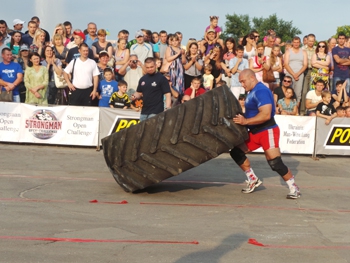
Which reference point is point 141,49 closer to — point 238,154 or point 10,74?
point 10,74

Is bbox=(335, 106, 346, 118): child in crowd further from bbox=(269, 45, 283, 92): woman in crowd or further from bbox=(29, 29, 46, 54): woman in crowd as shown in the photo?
bbox=(29, 29, 46, 54): woman in crowd

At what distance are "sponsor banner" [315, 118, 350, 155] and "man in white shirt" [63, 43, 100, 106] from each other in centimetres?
532

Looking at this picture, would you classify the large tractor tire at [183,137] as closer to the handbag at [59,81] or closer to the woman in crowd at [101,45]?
the handbag at [59,81]

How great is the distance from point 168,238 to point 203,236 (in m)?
0.42

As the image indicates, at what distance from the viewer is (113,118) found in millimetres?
15383

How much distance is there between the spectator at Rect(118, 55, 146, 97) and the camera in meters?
17.0

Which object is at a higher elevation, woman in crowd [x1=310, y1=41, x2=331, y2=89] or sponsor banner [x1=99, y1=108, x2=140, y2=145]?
woman in crowd [x1=310, y1=41, x2=331, y2=89]

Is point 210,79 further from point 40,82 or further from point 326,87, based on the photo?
point 40,82

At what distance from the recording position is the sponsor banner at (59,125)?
50.6ft

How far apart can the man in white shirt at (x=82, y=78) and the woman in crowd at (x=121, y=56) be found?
1.23m

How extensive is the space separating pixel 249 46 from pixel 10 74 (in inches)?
241

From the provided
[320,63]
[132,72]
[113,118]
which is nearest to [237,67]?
[320,63]

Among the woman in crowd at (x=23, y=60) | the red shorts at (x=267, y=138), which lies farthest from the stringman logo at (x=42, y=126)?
→ the red shorts at (x=267, y=138)

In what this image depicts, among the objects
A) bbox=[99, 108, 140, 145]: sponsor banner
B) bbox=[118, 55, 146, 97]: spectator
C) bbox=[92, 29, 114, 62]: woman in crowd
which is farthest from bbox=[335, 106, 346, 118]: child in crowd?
bbox=[92, 29, 114, 62]: woman in crowd
